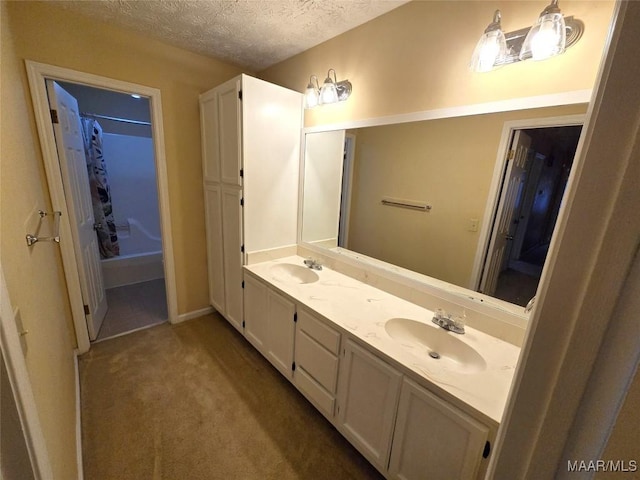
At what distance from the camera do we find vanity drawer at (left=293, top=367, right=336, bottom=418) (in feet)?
5.02

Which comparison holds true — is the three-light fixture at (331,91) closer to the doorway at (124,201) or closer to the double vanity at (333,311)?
the double vanity at (333,311)

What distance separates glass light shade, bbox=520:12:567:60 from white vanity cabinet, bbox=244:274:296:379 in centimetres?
167

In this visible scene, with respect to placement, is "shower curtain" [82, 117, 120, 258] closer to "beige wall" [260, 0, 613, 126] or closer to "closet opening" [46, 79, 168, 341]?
"closet opening" [46, 79, 168, 341]

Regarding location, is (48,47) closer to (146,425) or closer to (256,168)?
(256,168)

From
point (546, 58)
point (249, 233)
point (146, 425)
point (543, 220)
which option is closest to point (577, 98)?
point (546, 58)

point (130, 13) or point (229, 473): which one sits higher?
point (130, 13)

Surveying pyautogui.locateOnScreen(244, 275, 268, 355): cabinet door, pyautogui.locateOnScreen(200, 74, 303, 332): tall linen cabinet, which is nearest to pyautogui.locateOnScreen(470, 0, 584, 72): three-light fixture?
pyautogui.locateOnScreen(200, 74, 303, 332): tall linen cabinet

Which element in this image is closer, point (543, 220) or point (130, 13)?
point (543, 220)

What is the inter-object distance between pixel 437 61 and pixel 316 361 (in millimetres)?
1786

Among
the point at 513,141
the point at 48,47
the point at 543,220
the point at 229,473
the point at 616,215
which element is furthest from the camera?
the point at 48,47

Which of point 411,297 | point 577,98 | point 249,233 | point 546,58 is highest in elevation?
point 546,58

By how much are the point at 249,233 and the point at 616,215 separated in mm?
2050

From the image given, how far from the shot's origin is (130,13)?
173 cm

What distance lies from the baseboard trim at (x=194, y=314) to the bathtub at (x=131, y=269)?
1326 mm
